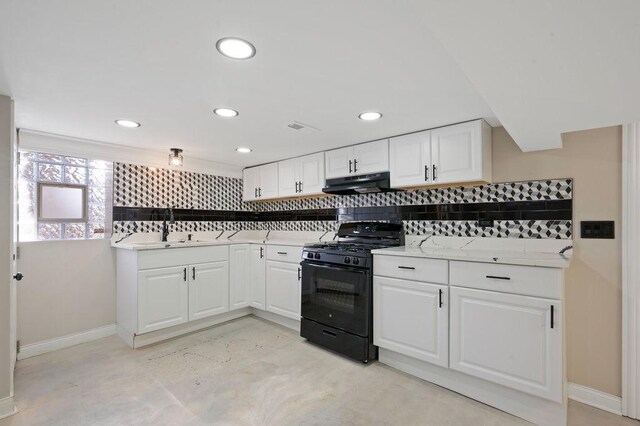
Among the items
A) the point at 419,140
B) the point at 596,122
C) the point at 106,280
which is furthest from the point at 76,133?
the point at 596,122

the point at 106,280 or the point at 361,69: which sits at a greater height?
the point at 361,69

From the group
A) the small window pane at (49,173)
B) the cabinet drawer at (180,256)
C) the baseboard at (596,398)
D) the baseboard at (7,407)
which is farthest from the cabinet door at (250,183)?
the baseboard at (596,398)

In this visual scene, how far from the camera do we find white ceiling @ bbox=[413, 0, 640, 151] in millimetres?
784

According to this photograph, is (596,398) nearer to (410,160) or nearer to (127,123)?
(410,160)

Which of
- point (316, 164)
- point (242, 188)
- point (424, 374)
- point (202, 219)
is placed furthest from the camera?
point (242, 188)

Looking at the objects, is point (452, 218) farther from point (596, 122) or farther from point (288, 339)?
point (288, 339)

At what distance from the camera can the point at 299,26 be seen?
3.95ft

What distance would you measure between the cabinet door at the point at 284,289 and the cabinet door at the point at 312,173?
2.84 ft

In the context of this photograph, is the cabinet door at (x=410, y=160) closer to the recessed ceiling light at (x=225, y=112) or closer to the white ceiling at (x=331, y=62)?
the white ceiling at (x=331, y=62)

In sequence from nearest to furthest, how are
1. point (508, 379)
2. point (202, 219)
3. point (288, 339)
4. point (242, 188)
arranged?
1. point (508, 379)
2. point (288, 339)
3. point (202, 219)
4. point (242, 188)

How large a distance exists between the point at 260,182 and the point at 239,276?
4.15ft

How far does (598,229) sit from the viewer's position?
2037 mm

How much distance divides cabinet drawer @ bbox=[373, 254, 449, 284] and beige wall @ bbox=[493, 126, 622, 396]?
0.89 metres

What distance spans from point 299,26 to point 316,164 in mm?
2189
